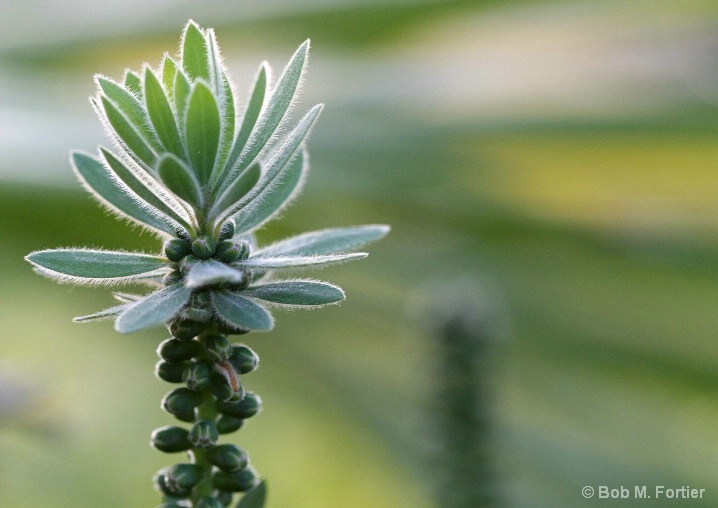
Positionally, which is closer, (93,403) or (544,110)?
(93,403)

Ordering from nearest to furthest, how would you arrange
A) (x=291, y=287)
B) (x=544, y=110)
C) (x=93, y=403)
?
(x=291, y=287)
(x=93, y=403)
(x=544, y=110)

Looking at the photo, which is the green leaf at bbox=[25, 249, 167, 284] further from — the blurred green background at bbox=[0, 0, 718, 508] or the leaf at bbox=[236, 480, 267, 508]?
the blurred green background at bbox=[0, 0, 718, 508]

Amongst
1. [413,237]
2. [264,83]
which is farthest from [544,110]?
[264,83]

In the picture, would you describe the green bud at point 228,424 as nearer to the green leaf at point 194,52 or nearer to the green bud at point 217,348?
the green bud at point 217,348

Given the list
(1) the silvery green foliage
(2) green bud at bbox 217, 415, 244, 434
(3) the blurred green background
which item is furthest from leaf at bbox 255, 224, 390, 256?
(3) the blurred green background

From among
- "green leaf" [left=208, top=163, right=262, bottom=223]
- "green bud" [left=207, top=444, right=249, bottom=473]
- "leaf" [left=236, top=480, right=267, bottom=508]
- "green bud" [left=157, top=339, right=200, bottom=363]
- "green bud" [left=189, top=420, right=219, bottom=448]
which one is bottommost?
"leaf" [left=236, top=480, right=267, bottom=508]

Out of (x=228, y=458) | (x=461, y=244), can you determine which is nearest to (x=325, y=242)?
(x=228, y=458)

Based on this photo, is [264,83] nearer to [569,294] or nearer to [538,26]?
[569,294]
